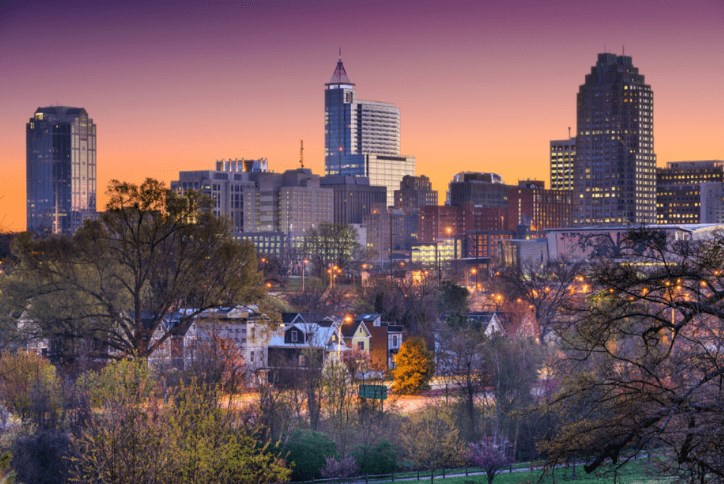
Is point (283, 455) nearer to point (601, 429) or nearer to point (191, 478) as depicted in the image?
point (191, 478)

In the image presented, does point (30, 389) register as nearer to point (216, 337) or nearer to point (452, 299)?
point (216, 337)

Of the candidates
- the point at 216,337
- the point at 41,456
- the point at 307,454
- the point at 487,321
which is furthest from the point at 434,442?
the point at 487,321

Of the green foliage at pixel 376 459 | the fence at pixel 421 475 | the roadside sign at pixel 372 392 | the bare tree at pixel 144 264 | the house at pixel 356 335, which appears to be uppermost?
the bare tree at pixel 144 264

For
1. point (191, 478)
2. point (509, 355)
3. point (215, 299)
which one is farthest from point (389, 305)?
point (191, 478)

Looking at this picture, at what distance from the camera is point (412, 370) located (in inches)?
2180

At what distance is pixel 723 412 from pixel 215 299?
33.6 meters

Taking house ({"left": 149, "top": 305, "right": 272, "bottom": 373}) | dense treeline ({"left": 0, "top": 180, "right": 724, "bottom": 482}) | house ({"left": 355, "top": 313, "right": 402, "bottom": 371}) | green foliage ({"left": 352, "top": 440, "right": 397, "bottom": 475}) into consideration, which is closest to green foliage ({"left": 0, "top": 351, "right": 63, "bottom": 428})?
dense treeline ({"left": 0, "top": 180, "right": 724, "bottom": 482})

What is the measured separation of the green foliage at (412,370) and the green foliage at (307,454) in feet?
59.2

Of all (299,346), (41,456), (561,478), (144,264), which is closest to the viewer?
(561,478)

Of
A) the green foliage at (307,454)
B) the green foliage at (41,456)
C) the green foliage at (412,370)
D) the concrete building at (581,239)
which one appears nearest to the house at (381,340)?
the green foliage at (412,370)

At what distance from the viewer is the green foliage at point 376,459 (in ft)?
124

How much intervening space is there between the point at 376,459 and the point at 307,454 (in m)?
2.89

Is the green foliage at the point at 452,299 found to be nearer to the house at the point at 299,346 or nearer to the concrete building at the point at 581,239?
the house at the point at 299,346

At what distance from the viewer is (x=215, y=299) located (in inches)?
1718
